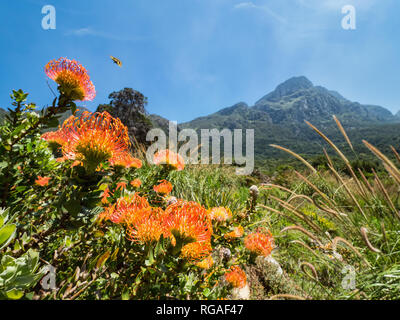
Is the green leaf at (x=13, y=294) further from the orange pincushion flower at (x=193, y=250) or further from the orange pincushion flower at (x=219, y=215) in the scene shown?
the orange pincushion flower at (x=219, y=215)

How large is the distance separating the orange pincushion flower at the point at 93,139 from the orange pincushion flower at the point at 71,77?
248mm

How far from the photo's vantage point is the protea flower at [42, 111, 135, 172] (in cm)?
66

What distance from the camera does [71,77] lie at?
0.94m

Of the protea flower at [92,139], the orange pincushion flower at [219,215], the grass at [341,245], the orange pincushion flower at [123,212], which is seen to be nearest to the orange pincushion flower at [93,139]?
the protea flower at [92,139]

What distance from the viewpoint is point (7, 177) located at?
2.63 feet

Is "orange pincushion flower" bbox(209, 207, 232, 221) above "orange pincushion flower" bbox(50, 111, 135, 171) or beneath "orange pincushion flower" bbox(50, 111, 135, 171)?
beneath

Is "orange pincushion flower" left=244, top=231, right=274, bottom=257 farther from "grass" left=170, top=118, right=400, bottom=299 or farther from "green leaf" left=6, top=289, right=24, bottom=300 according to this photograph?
"green leaf" left=6, top=289, right=24, bottom=300

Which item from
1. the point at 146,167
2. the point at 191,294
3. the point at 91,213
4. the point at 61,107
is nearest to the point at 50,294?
the point at 91,213

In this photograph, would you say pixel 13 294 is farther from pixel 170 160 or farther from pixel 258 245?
pixel 258 245

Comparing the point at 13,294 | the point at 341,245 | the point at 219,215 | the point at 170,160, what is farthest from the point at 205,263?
the point at 341,245

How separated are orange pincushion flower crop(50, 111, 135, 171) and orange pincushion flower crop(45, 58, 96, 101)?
25 centimetres

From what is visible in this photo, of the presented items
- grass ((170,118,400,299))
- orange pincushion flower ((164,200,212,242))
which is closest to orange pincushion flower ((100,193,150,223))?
orange pincushion flower ((164,200,212,242))

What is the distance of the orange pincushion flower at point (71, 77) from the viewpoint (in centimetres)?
94
